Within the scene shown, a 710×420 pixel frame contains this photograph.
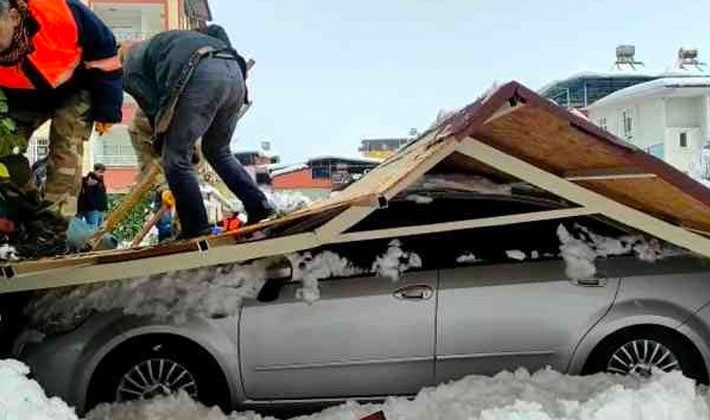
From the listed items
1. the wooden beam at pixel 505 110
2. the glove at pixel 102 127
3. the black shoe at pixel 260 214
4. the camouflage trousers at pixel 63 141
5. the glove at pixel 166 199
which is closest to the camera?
the wooden beam at pixel 505 110

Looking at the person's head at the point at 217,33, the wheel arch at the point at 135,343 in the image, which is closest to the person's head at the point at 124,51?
the person's head at the point at 217,33

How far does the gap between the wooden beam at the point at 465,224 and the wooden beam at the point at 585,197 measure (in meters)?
0.08

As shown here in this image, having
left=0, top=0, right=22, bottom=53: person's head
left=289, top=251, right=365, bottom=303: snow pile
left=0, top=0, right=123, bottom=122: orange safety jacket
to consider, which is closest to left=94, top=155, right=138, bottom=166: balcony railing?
left=0, top=0, right=123, bottom=122: orange safety jacket

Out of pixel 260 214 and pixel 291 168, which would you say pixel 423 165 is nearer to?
pixel 260 214

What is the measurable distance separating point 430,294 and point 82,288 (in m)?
1.91

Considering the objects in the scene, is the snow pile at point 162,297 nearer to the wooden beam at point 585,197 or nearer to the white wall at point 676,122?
the wooden beam at point 585,197

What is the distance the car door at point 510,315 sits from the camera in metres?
4.60

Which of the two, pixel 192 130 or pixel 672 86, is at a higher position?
pixel 672 86

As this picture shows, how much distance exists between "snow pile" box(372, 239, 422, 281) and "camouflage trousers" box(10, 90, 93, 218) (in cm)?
203

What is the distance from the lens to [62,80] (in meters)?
5.15

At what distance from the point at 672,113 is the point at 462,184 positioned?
1510 inches

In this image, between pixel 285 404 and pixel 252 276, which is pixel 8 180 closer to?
pixel 252 276

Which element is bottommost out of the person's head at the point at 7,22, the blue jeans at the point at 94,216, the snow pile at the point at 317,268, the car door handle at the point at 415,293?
the car door handle at the point at 415,293

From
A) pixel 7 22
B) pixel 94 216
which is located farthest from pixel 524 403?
pixel 94 216
